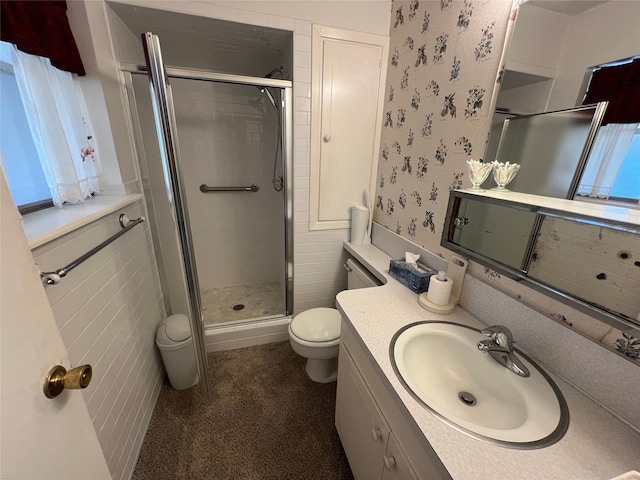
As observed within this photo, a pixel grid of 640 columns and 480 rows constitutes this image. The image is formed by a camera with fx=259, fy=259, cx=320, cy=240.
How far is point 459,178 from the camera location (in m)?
1.15

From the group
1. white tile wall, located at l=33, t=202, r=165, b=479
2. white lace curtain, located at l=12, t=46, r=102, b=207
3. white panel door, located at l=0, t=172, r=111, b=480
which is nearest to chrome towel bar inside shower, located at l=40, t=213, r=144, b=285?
white tile wall, located at l=33, t=202, r=165, b=479

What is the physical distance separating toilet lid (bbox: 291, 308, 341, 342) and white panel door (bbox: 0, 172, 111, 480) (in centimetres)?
105

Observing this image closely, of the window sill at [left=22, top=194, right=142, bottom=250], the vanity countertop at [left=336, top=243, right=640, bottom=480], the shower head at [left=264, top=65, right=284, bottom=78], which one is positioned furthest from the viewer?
the shower head at [left=264, top=65, right=284, bottom=78]

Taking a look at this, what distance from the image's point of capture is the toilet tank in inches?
59.8

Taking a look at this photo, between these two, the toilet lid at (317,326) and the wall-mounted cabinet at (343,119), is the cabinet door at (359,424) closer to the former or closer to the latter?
the toilet lid at (317,326)

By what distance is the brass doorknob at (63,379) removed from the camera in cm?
46

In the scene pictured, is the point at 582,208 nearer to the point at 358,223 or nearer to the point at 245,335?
the point at 358,223

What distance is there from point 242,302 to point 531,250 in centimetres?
214

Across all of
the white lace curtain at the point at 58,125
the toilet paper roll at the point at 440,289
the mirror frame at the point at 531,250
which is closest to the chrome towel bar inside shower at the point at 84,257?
the white lace curtain at the point at 58,125

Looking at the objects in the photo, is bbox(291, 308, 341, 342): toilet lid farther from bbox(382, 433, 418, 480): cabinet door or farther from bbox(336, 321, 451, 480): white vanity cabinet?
bbox(382, 433, 418, 480): cabinet door

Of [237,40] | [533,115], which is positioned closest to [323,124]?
[237,40]

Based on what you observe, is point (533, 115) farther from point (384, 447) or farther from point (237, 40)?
point (237, 40)

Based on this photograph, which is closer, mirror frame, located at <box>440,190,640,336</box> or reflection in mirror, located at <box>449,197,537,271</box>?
mirror frame, located at <box>440,190,640,336</box>

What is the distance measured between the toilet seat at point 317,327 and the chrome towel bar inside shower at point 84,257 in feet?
3.23
